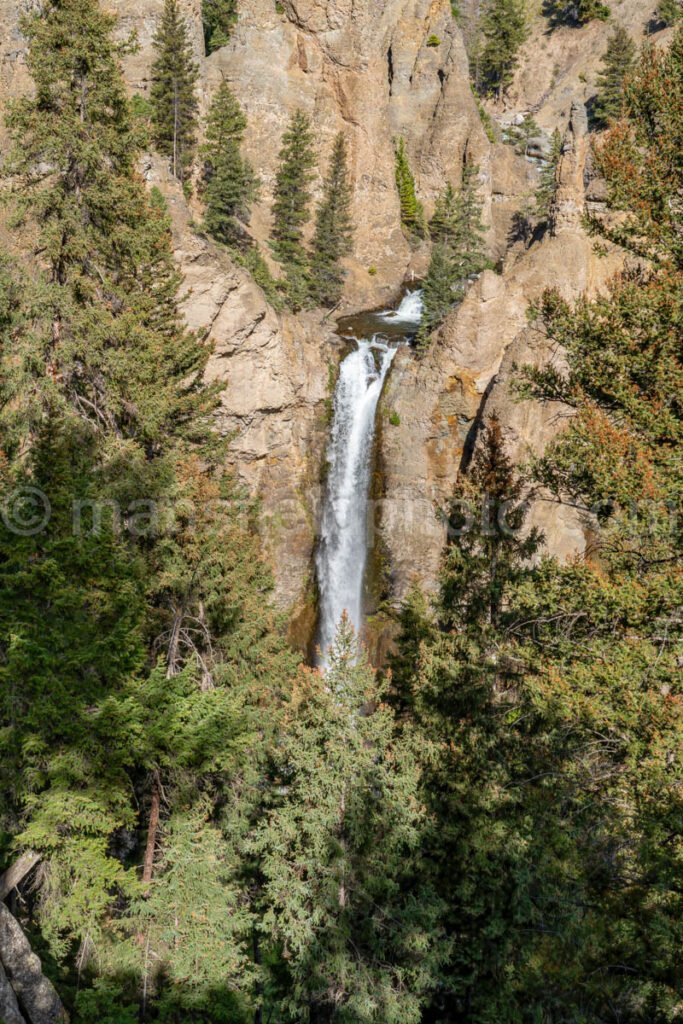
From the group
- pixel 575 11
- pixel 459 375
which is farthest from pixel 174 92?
pixel 575 11

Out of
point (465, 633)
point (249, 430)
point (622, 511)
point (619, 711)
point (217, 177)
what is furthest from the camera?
point (217, 177)

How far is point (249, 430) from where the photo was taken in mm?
29156

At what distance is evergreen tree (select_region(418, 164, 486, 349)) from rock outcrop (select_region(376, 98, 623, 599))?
2.40m

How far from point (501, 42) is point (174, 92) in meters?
41.1

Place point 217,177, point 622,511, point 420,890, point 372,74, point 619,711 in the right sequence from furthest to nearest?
point 372,74 → point 217,177 → point 420,890 → point 622,511 → point 619,711

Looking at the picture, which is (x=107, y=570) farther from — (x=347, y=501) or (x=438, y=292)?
(x=438, y=292)

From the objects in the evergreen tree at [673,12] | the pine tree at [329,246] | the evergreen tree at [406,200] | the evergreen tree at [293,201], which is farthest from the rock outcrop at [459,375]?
the evergreen tree at [406,200]

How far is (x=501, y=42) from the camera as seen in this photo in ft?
199

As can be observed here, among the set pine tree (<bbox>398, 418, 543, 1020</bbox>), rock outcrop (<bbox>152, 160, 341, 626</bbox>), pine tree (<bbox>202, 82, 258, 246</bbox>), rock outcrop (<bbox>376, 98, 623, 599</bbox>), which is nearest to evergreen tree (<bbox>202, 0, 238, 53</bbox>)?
pine tree (<bbox>202, 82, 258, 246</bbox>)

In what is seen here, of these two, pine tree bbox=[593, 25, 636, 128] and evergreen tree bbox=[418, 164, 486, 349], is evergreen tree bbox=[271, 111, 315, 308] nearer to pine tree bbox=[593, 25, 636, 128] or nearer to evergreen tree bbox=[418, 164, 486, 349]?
evergreen tree bbox=[418, 164, 486, 349]

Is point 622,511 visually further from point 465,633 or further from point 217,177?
point 217,177

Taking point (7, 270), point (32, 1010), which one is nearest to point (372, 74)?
point (7, 270)

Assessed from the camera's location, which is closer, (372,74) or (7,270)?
(7,270)

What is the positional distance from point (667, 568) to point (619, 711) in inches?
77.2
